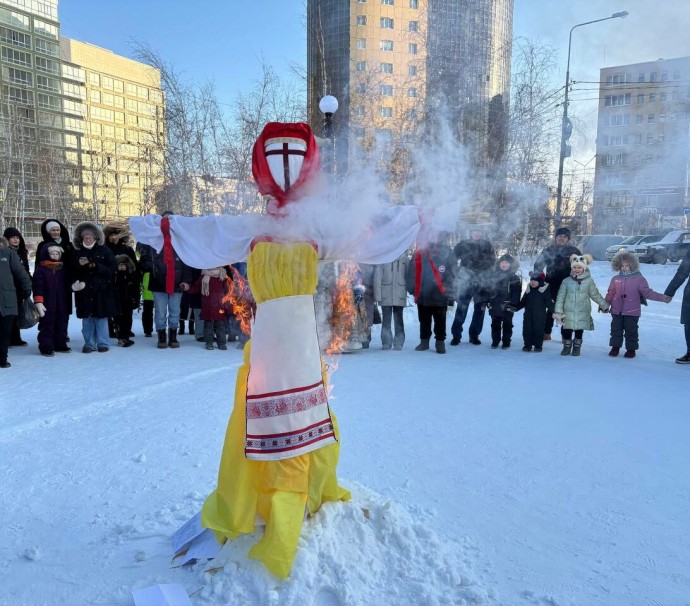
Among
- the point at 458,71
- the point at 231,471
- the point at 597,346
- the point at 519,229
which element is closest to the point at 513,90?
the point at 458,71

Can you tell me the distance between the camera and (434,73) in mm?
6363

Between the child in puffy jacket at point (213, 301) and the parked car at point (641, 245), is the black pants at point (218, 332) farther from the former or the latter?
the parked car at point (641, 245)

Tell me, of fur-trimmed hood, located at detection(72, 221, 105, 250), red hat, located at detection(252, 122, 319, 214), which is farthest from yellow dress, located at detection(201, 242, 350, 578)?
fur-trimmed hood, located at detection(72, 221, 105, 250)

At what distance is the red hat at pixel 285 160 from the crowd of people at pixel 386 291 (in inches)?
185

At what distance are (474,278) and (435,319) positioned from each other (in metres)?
0.98

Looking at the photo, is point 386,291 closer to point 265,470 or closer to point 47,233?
point 47,233

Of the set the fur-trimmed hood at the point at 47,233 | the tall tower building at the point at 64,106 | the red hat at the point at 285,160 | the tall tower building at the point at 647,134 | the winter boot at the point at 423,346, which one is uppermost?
the tall tower building at the point at 64,106

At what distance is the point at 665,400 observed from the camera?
216 inches

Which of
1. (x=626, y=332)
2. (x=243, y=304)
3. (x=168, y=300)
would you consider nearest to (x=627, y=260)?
(x=626, y=332)

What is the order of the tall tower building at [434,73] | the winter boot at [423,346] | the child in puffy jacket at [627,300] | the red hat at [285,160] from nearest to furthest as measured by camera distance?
the red hat at [285,160], the tall tower building at [434,73], the child in puffy jacket at [627,300], the winter boot at [423,346]

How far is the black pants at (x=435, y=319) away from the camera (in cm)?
790

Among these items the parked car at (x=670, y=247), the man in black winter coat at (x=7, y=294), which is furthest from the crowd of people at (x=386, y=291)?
the parked car at (x=670, y=247)

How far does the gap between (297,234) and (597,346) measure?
7470 millimetres

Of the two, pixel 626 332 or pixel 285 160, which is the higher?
pixel 285 160
